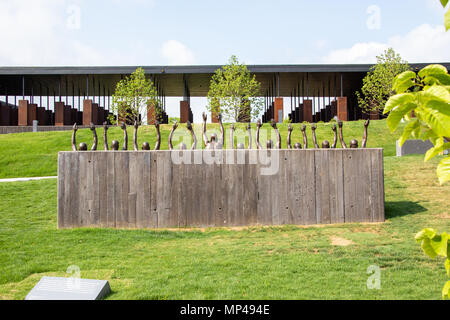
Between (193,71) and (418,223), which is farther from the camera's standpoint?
(193,71)

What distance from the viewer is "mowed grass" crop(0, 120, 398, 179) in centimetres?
1988

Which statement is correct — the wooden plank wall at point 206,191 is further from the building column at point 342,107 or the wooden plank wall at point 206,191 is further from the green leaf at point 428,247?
the building column at point 342,107

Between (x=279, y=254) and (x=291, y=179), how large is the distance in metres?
3.09

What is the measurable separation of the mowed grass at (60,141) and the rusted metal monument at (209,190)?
11.1 meters

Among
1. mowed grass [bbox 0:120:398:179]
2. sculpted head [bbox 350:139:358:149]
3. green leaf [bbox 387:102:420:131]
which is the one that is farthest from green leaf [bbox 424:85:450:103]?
mowed grass [bbox 0:120:398:179]

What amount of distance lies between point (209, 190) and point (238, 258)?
3180 mm

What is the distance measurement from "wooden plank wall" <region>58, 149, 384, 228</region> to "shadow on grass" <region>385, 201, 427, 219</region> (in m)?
0.85

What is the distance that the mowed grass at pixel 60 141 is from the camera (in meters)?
19.9

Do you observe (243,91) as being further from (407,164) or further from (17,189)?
(17,189)

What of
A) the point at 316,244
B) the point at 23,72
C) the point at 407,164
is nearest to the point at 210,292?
the point at 316,244

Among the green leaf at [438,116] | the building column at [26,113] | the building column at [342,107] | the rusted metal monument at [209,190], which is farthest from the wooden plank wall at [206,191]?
the building column at [26,113]

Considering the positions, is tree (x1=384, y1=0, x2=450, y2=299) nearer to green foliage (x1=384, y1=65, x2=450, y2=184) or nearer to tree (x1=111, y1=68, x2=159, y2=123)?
green foliage (x1=384, y1=65, x2=450, y2=184)

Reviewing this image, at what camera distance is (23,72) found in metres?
35.7

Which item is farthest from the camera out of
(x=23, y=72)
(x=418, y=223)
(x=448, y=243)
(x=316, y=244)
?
(x=23, y=72)
